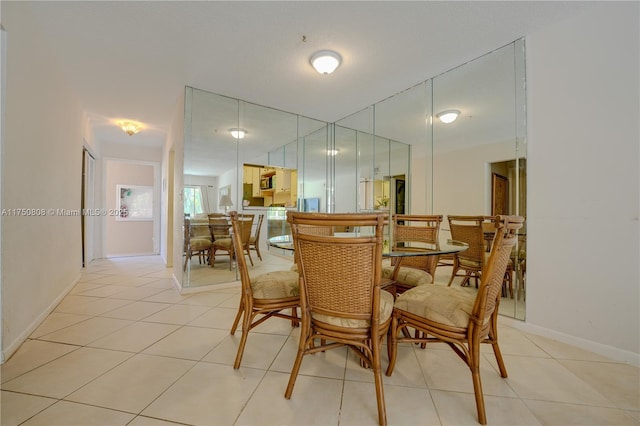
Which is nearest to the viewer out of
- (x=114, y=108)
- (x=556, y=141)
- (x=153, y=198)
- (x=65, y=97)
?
(x=556, y=141)

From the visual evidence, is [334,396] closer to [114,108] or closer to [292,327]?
[292,327]

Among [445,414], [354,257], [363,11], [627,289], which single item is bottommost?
[445,414]

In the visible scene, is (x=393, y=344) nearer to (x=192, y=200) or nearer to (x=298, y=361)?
(x=298, y=361)

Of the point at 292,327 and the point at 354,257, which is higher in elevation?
the point at 354,257

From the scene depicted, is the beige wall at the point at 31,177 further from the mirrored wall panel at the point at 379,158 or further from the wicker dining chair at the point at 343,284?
the wicker dining chair at the point at 343,284

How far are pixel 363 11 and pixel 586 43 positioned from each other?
168 cm

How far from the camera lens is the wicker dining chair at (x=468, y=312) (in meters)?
1.21

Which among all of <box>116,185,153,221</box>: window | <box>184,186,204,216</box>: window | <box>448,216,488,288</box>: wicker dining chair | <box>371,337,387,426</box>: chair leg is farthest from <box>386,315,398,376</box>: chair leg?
<box>116,185,153,221</box>: window

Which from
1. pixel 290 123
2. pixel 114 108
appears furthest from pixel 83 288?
pixel 290 123

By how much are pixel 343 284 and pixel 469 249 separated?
1800 mm

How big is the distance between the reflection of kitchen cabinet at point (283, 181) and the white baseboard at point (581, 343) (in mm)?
3281

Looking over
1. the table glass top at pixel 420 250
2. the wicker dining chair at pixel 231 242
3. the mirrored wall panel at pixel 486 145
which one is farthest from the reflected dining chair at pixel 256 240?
the mirrored wall panel at pixel 486 145

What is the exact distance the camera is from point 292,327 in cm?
218

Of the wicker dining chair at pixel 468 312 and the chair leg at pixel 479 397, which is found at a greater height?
the wicker dining chair at pixel 468 312
